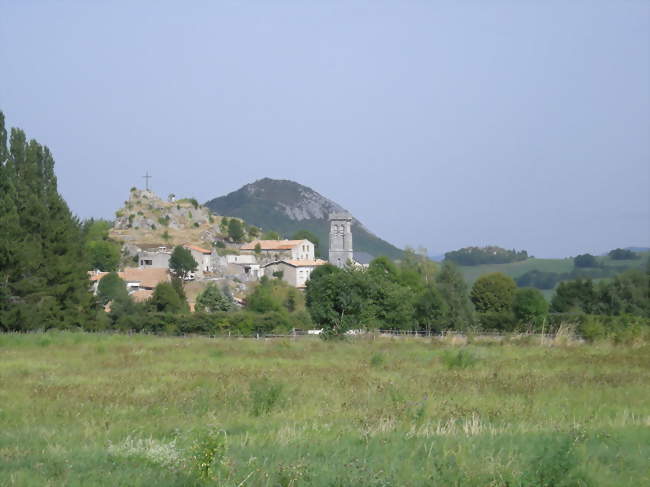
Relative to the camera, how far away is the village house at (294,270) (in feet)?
437

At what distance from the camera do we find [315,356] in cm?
1512

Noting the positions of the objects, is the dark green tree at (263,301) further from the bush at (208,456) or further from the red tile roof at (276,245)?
the bush at (208,456)

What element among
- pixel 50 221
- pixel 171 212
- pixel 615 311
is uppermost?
pixel 171 212

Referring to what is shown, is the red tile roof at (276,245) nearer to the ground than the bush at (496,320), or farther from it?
farther from it

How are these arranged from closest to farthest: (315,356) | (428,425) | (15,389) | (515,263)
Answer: (428,425)
(15,389)
(315,356)
(515,263)

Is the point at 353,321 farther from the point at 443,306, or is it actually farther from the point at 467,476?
the point at 443,306

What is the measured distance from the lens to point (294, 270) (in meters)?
134

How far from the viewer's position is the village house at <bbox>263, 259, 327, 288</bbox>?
437ft

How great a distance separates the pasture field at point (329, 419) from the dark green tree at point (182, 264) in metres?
109

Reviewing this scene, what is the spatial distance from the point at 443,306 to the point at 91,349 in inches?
1878

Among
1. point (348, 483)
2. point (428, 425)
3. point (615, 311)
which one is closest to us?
point (348, 483)

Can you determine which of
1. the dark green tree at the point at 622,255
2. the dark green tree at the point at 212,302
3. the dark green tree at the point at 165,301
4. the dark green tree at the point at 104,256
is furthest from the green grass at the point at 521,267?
the dark green tree at the point at 165,301

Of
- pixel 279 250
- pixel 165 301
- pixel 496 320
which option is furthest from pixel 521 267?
pixel 165 301

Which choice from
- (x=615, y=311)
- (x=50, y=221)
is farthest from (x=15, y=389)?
(x=615, y=311)
